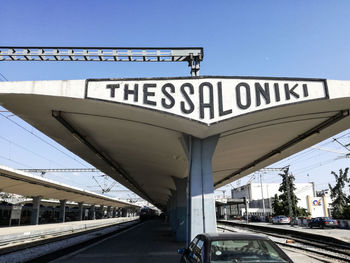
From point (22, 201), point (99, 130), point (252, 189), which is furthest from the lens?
point (252, 189)

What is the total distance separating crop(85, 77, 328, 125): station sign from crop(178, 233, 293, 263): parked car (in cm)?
385

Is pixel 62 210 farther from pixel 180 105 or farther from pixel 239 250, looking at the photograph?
pixel 239 250

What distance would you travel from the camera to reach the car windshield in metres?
4.61

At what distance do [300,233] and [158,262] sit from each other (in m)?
17.5

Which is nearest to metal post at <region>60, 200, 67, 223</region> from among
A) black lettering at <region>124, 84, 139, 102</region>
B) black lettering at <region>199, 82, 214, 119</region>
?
black lettering at <region>124, 84, 139, 102</region>

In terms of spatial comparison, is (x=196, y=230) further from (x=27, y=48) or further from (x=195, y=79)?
(x=27, y=48)

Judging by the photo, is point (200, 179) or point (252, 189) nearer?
point (200, 179)

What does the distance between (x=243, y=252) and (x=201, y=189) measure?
14.4 feet

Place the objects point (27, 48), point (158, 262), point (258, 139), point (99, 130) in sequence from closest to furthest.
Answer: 1. point (158, 262)
2. point (99, 130)
3. point (258, 139)
4. point (27, 48)

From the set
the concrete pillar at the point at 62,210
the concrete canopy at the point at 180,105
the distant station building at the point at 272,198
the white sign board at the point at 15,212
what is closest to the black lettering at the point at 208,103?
the concrete canopy at the point at 180,105

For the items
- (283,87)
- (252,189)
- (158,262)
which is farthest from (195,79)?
(252,189)

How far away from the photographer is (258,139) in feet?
40.8

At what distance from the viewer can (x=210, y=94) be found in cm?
859

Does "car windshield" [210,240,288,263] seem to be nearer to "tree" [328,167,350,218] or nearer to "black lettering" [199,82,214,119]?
"black lettering" [199,82,214,119]
